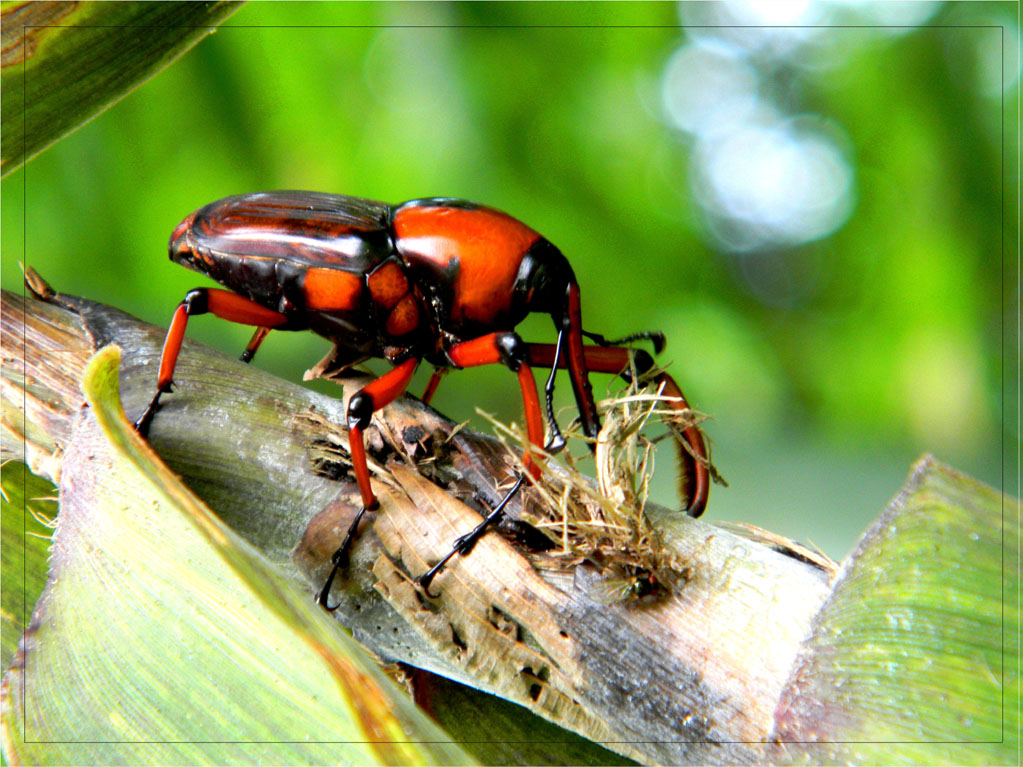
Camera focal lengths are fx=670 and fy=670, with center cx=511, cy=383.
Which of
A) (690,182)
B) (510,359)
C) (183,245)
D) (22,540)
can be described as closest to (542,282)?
(510,359)

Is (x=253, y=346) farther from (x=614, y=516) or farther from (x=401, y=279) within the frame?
(x=614, y=516)

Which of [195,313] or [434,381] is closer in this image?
[195,313]

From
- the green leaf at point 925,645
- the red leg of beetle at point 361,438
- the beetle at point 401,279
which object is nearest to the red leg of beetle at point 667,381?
the beetle at point 401,279

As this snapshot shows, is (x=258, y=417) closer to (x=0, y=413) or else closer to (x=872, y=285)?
(x=0, y=413)

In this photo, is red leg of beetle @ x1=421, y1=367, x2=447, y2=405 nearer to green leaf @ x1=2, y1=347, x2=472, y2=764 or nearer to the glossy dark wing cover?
the glossy dark wing cover

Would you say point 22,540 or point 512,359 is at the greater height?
point 512,359

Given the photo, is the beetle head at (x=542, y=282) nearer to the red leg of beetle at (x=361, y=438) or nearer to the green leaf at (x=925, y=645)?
the red leg of beetle at (x=361, y=438)

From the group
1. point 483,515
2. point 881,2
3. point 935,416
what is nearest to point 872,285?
point 935,416
